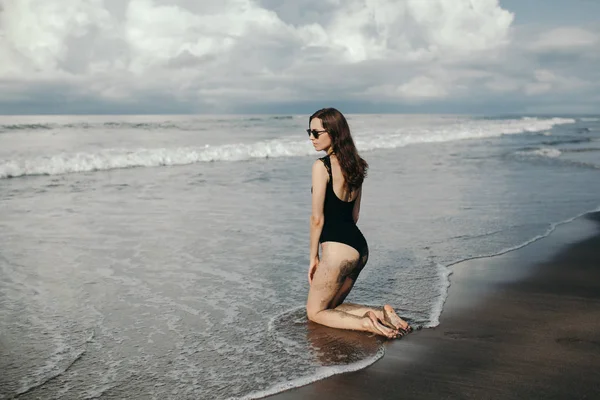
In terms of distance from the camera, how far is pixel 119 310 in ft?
16.6

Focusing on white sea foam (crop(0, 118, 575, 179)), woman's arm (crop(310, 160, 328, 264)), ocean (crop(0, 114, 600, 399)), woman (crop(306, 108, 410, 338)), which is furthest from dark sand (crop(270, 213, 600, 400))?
white sea foam (crop(0, 118, 575, 179))

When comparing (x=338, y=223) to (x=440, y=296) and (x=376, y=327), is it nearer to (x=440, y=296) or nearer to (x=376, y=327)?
(x=376, y=327)

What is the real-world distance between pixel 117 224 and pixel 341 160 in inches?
220

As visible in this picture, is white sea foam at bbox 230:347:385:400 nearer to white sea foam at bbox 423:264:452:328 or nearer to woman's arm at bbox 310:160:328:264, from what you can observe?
white sea foam at bbox 423:264:452:328

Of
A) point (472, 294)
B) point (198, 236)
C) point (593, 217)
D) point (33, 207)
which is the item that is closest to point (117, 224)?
point (198, 236)

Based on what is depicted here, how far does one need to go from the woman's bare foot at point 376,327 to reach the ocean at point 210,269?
8 centimetres

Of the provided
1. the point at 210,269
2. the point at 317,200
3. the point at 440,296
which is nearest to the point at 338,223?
the point at 317,200

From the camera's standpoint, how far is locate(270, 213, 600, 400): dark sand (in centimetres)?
354

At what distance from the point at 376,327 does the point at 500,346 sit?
0.93 m

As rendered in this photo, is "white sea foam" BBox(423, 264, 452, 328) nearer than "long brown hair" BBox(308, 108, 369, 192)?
No

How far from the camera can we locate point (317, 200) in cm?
461

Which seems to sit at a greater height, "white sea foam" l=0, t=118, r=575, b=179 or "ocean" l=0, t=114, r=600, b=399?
"white sea foam" l=0, t=118, r=575, b=179

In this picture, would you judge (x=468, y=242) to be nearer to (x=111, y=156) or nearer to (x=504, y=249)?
(x=504, y=249)

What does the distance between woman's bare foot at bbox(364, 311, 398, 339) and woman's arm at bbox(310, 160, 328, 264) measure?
66 cm
